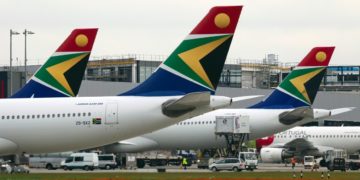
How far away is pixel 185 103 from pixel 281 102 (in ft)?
102

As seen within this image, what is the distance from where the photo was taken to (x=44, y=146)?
159 ft

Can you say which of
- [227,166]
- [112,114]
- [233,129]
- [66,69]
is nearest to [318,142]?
[233,129]

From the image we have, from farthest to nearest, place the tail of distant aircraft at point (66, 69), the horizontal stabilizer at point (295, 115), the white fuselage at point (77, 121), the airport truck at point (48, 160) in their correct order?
the airport truck at point (48, 160)
the horizontal stabilizer at point (295, 115)
the tail of distant aircraft at point (66, 69)
the white fuselage at point (77, 121)

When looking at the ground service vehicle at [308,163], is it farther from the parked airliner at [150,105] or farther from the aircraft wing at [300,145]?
the parked airliner at [150,105]

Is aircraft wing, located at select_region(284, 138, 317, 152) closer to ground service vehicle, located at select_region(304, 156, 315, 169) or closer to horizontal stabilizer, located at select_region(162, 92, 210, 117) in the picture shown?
ground service vehicle, located at select_region(304, 156, 315, 169)

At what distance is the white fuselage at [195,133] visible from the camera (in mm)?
71688

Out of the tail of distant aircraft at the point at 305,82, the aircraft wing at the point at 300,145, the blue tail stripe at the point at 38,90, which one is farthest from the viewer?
the aircraft wing at the point at 300,145

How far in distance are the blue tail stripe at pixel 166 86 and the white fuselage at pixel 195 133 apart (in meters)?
24.4

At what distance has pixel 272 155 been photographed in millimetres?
89375

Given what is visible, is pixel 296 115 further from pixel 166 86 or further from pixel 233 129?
pixel 166 86

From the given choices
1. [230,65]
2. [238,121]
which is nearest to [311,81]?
[238,121]

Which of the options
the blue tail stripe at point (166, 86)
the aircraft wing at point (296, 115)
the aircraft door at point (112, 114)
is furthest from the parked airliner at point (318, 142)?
the aircraft door at point (112, 114)

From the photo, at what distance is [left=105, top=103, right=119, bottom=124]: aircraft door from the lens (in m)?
46.7

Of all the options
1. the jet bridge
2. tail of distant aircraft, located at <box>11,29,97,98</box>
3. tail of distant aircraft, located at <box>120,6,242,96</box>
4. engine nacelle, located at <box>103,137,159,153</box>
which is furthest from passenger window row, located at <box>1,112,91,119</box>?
the jet bridge
